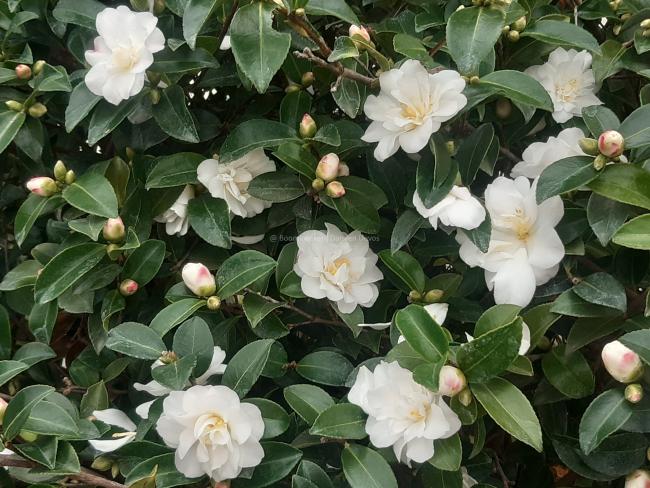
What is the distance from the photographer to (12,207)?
1254 mm

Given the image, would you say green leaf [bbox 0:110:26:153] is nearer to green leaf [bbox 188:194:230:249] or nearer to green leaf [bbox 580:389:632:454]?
green leaf [bbox 188:194:230:249]

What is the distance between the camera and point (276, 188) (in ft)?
3.32

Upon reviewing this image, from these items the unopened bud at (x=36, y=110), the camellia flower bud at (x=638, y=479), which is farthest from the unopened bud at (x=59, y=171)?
the camellia flower bud at (x=638, y=479)

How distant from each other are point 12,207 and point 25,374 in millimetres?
304

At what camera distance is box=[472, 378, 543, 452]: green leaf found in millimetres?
764

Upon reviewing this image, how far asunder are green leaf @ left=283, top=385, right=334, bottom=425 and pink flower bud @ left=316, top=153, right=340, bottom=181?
292 millimetres

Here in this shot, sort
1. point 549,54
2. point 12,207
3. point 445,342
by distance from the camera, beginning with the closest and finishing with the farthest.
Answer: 1. point 445,342
2. point 549,54
3. point 12,207

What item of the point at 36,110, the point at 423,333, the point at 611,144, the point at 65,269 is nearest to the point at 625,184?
the point at 611,144

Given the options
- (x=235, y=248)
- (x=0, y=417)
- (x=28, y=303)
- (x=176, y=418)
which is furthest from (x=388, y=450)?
(x=28, y=303)

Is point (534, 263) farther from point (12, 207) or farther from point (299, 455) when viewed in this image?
point (12, 207)

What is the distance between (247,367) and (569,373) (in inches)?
16.7

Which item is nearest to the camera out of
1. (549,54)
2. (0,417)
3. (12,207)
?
(0,417)

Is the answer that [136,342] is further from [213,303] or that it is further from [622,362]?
[622,362]

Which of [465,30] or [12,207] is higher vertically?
[465,30]
